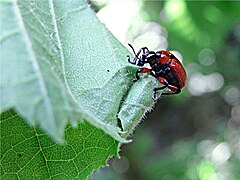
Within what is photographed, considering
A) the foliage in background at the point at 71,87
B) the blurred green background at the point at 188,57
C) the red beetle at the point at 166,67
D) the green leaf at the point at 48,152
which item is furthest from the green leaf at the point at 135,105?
the blurred green background at the point at 188,57

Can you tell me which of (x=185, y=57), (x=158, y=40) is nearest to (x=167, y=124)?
(x=158, y=40)

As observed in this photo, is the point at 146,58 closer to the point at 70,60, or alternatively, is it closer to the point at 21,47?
the point at 70,60

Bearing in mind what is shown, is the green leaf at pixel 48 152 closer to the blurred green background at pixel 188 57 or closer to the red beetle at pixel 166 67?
the red beetle at pixel 166 67

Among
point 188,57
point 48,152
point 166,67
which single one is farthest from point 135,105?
point 188,57

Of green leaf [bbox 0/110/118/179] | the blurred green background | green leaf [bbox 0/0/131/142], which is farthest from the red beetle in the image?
the blurred green background

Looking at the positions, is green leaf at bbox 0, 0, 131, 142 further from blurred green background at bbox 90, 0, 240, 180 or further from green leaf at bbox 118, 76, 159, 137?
blurred green background at bbox 90, 0, 240, 180

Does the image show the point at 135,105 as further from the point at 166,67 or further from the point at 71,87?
the point at 166,67
